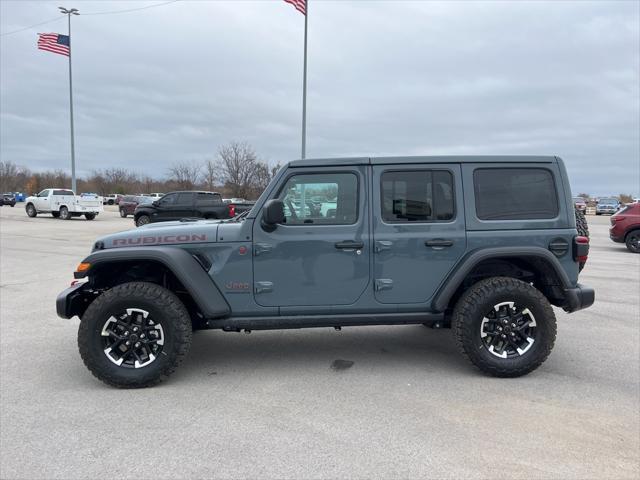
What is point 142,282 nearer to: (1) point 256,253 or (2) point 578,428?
(1) point 256,253

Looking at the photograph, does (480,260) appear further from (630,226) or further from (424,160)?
(630,226)

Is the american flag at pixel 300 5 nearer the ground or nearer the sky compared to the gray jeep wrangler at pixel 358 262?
nearer the sky

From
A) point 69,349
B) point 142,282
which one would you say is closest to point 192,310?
point 142,282

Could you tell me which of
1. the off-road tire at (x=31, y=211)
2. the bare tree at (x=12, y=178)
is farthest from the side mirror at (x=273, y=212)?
the bare tree at (x=12, y=178)

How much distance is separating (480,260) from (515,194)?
74cm

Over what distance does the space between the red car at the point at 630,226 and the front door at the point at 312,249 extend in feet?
44.4

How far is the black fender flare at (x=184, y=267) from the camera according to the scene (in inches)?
151

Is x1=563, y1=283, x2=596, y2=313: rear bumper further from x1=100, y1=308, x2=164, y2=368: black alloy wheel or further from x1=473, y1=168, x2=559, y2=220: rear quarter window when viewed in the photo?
x1=100, y1=308, x2=164, y2=368: black alloy wheel

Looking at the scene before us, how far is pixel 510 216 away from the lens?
4.16m

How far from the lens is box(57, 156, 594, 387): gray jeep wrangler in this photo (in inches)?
153

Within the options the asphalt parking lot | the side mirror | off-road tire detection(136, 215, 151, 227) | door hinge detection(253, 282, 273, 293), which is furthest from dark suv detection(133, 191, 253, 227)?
the side mirror

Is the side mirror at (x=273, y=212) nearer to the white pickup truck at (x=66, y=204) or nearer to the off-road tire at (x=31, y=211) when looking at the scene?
the white pickup truck at (x=66, y=204)

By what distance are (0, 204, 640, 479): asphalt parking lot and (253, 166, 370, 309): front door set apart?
782 millimetres

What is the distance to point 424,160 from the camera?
165 inches
